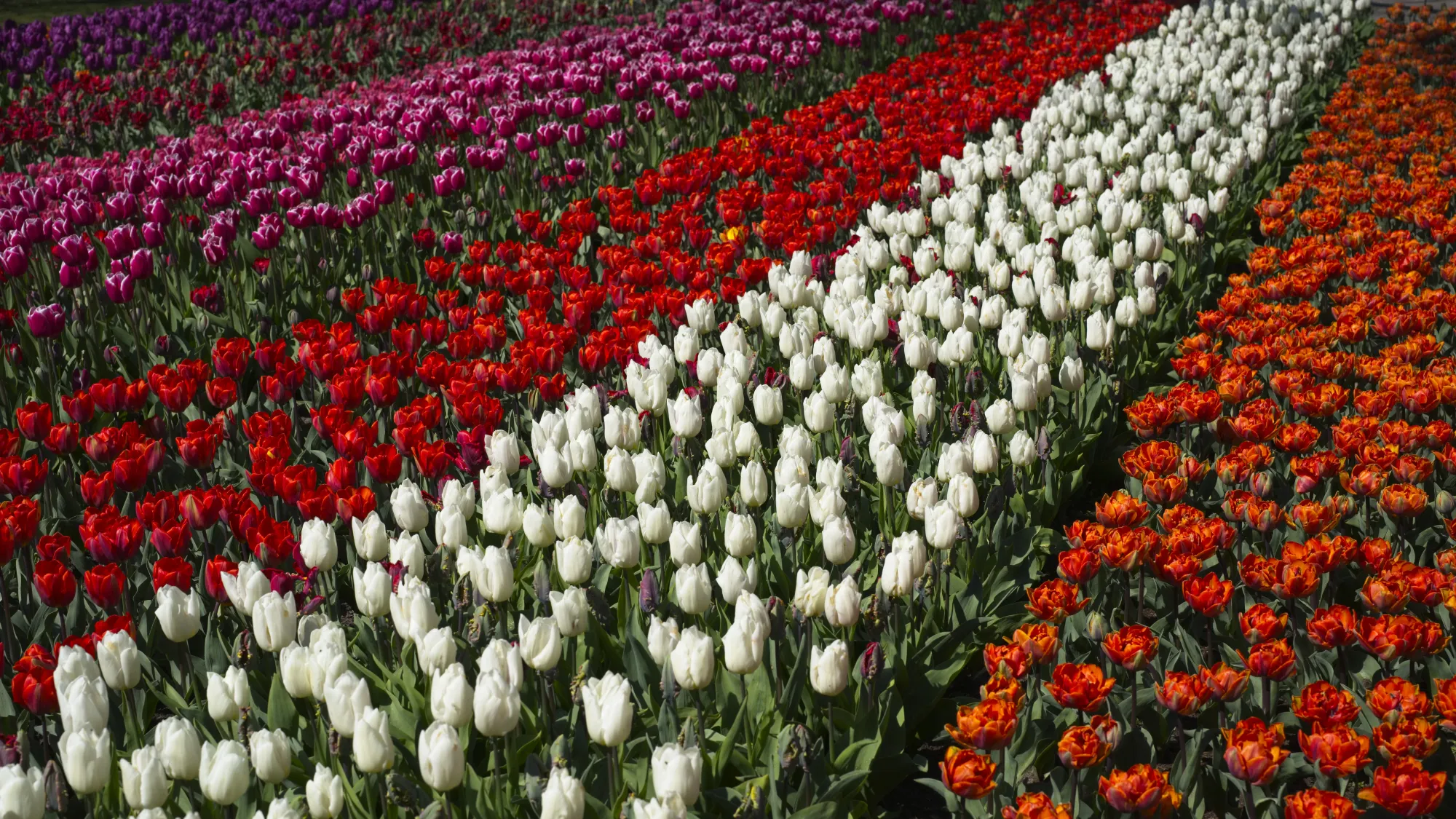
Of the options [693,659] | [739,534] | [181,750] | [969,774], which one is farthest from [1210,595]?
[181,750]

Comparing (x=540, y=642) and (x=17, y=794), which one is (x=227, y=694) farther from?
(x=540, y=642)

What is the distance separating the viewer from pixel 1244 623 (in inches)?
115

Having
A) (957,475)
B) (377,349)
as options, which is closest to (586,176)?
(377,349)

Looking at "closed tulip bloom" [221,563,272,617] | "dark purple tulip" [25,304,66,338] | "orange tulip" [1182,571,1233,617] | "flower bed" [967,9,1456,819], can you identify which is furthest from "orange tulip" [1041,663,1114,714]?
"dark purple tulip" [25,304,66,338]

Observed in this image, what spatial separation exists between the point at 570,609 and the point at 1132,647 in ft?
4.40

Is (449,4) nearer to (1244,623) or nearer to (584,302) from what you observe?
(584,302)

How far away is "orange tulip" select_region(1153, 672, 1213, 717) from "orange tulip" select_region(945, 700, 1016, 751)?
384mm

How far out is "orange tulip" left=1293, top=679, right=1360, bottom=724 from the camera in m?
2.58

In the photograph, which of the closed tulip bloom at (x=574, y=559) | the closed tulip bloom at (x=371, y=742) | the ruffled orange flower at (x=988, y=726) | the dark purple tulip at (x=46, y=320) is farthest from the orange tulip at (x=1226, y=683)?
the dark purple tulip at (x=46, y=320)

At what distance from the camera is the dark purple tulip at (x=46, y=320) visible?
5.27m

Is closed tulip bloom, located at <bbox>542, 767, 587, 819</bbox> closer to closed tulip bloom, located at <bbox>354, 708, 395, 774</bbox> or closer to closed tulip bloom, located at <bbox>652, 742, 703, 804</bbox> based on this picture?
closed tulip bloom, located at <bbox>652, 742, 703, 804</bbox>

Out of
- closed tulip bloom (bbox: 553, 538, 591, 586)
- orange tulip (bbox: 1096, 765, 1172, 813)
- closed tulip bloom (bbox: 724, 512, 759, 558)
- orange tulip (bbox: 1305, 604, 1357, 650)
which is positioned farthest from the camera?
closed tulip bloom (bbox: 724, 512, 759, 558)

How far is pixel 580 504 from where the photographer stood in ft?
12.4

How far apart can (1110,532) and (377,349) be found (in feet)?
12.4
